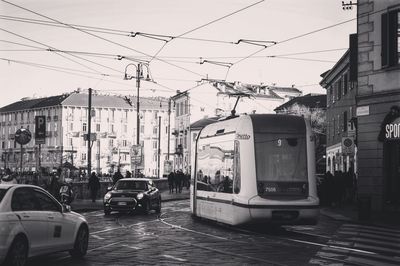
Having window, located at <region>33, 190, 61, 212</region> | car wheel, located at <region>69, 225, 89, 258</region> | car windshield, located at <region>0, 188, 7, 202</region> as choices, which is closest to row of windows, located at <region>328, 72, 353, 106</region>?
car wheel, located at <region>69, 225, 89, 258</region>

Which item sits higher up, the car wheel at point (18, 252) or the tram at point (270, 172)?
the tram at point (270, 172)

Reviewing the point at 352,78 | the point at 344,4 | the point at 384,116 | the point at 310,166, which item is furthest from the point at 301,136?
the point at 344,4

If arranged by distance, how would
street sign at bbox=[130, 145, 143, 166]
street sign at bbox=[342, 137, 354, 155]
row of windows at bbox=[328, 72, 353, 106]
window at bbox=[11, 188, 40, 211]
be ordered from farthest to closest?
row of windows at bbox=[328, 72, 353, 106] < street sign at bbox=[130, 145, 143, 166] < street sign at bbox=[342, 137, 354, 155] < window at bbox=[11, 188, 40, 211]

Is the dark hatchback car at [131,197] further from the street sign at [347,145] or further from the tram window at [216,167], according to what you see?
the street sign at [347,145]

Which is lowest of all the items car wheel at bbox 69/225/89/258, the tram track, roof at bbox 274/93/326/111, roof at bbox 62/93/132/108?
the tram track

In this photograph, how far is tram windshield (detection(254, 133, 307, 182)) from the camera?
18.8 m

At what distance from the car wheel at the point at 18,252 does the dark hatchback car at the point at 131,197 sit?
16445 mm

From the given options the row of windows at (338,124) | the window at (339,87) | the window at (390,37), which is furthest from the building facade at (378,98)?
the window at (339,87)

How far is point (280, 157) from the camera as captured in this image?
19.0 meters

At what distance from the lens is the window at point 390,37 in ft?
92.0

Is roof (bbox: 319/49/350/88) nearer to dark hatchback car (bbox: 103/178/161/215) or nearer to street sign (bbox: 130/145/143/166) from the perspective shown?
street sign (bbox: 130/145/143/166)

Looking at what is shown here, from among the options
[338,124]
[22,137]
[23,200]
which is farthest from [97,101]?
[23,200]

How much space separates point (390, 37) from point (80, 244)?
742 inches

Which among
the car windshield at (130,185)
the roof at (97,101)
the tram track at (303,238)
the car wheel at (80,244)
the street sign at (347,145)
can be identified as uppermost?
the roof at (97,101)
